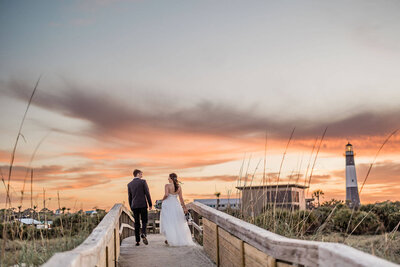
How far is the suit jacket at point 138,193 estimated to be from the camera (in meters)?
9.37

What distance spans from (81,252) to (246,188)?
4807mm

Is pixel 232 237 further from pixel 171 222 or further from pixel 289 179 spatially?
pixel 171 222

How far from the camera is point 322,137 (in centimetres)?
635

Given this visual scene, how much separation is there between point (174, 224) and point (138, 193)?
1.11 m

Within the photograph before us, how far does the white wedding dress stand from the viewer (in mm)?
9570

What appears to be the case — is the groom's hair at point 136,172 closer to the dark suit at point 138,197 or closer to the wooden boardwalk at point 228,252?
the dark suit at point 138,197

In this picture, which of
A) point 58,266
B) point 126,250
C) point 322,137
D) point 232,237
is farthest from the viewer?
point 126,250

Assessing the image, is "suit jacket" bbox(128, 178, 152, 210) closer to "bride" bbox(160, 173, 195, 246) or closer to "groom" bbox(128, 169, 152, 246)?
"groom" bbox(128, 169, 152, 246)

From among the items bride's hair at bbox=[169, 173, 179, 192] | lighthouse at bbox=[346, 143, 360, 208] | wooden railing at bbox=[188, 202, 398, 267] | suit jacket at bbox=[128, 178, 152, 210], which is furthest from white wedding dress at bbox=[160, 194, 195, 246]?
lighthouse at bbox=[346, 143, 360, 208]

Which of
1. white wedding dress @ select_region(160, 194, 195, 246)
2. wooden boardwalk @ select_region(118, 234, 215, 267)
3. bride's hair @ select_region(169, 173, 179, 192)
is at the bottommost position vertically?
wooden boardwalk @ select_region(118, 234, 215, 267)

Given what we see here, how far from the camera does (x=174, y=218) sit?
9844 mm

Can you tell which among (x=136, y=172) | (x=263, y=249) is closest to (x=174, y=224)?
(x=136, y=172)

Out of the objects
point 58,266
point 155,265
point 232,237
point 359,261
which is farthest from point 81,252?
point 155,265

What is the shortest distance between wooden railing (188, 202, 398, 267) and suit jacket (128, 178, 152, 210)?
8.53ft
